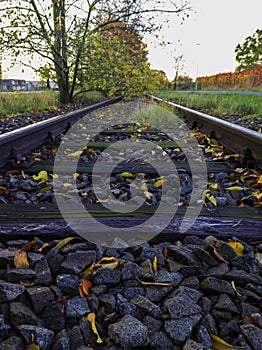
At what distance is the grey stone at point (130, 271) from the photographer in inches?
51.8

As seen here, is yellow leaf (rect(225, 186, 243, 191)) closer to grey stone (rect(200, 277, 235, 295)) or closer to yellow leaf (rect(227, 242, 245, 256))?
yellow leaf (rect(227, 242, 245, 256))

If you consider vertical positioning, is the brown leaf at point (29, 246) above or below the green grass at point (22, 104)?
below

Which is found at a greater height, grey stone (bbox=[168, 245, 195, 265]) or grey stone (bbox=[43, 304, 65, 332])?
grey stone (bbox=[168, 245, 195, 265])

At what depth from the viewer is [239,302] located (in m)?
1.21

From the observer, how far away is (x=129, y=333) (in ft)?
3.36

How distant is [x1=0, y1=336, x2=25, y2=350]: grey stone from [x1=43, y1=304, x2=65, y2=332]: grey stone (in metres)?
0.10

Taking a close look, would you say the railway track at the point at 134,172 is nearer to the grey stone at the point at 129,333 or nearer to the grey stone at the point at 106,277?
the grey stone at the point at 106,277

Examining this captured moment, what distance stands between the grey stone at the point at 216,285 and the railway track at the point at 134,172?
396 mm

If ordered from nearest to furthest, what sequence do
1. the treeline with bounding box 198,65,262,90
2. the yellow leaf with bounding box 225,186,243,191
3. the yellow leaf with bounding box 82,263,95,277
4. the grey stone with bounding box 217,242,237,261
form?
the yellow leaf with bounding box 82,263,95,277, the grey stone with bounding box 217,242,237,261, the yellow leaf with bounding box 225,186,243,191, the treeline with bounding box 198,65,262,90

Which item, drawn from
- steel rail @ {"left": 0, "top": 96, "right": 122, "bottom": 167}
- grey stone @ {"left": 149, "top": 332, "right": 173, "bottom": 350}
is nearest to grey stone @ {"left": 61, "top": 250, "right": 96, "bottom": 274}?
grey stone @ {"left": 149, "top": 332, "right": 173, "bottom": 350}

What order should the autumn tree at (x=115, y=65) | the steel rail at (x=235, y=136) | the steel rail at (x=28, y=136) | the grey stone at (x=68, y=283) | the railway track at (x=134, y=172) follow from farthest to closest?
1. the autumn tree at (x=115, y=65)
2. the steel rail at (x=28, y=136)
3. the steel rail at (x=235, y=136)
4. the railway track at (x=134, y=172)
5. the grey stone at (x=68, y=283)

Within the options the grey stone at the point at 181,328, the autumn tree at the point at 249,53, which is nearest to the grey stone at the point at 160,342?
the grey stone at the point at 181,328

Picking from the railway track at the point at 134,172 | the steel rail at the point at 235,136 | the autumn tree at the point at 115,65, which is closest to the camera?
the railway track at the point at 134,172

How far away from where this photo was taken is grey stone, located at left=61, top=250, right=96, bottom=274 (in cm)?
134
